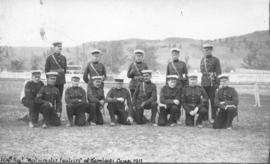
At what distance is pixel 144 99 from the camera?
7293 mm

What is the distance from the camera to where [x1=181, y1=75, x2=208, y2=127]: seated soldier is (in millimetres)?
6789

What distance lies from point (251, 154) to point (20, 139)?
380 centimetres

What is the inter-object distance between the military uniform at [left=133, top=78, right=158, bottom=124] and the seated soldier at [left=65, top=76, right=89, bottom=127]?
118 centimetres

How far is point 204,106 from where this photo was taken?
22.5 feet

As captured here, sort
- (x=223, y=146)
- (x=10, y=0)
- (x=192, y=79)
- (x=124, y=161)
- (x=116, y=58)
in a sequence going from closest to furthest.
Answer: (x=124, y=161) < (x=223, y=146) < (x=10, y=0) < (x=192, y=79) < (x=116, y=58)

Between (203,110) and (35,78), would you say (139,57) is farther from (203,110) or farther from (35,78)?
(35,78)

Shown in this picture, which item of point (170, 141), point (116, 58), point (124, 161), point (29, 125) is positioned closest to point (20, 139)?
point (29, 125)

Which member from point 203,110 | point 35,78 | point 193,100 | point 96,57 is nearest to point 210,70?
point 193,100

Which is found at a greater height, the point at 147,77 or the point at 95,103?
the point at 147,77

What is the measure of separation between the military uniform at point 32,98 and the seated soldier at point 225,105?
3.92m

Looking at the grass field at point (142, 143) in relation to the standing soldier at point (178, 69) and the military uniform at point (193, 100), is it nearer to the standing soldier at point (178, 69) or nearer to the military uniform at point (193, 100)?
the military uniform at point (193, 100)

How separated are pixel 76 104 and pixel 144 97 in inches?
62.5

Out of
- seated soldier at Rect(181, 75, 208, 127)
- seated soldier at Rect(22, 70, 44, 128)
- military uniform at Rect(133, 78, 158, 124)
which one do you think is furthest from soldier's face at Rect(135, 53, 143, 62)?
seated soldier at Rect(22, 70, 44, 128)

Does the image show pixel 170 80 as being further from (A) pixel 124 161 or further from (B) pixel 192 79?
(A) pixel 124 161
